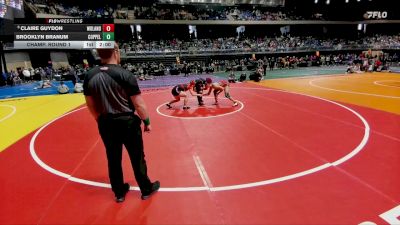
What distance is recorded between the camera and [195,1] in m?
37.9

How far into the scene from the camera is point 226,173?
4840 millimetres

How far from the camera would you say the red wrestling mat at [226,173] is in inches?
144

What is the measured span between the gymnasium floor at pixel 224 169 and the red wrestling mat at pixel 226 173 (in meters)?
0.02

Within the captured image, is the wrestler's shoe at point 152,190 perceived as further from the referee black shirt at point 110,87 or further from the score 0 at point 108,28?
the score 0 at point 108,28

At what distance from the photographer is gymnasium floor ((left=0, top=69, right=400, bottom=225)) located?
12.0 feet

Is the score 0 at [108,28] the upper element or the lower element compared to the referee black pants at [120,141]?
upper

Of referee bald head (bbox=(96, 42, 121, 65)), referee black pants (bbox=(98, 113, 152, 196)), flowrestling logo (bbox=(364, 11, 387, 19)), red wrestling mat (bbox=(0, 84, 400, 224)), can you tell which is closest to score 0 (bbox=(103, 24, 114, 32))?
red wrestling mat (bbox=(0, 84, 400, 224))

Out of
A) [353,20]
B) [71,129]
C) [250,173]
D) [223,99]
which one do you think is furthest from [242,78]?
[353,20]

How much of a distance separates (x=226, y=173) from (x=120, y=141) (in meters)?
1.95

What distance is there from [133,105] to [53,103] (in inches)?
425
